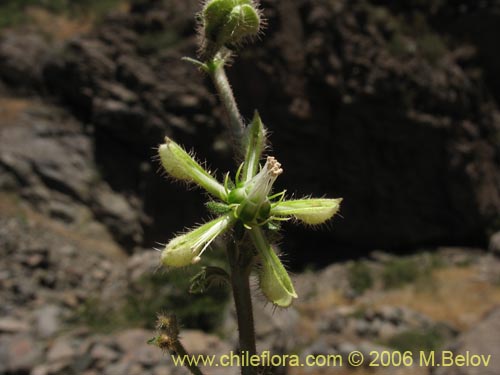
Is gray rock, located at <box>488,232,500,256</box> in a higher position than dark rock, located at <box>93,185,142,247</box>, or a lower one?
lower

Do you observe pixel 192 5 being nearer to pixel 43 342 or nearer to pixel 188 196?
pixel 188 196

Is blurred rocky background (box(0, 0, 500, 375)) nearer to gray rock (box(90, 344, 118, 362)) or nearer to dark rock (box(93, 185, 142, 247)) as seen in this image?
dark rock (box(93, 185, 142, 247))

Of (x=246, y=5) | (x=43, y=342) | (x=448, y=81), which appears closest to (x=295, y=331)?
(x=43, y=342)

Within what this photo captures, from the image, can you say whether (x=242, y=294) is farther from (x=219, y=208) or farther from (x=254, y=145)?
(x=254, y=145)

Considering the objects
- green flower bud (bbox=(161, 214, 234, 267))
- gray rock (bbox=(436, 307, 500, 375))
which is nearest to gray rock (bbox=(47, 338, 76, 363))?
gray rock (bbox=(436, 307, 500, 375))

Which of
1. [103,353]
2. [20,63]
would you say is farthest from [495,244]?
[20,63]
